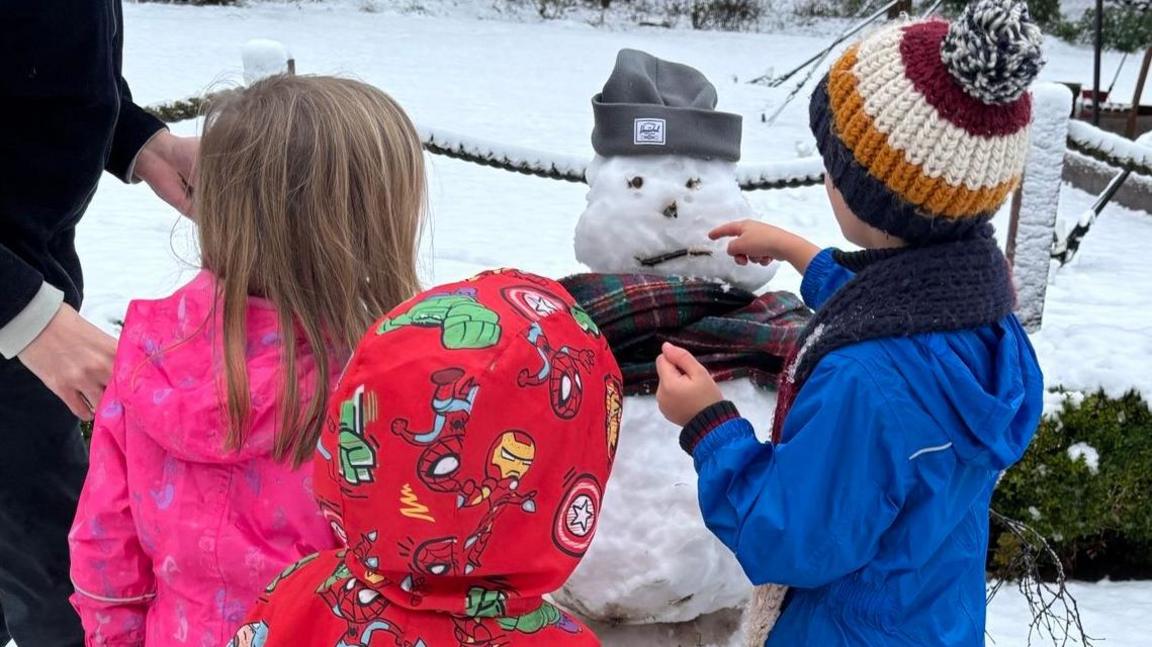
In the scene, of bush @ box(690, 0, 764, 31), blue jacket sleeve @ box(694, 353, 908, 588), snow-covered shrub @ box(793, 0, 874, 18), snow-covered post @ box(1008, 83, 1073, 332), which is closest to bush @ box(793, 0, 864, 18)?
snow-covered shrub @ box(793, 0, 874, 18)

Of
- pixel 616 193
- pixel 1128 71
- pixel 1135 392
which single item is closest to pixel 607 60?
pixel 1128 71

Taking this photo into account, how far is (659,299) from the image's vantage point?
201 cm

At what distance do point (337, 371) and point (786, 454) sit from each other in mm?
658

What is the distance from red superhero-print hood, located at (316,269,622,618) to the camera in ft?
3.42

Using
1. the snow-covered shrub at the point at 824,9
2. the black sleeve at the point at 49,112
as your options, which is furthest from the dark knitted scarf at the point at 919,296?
the snow-covered shrub at the point at 824,9

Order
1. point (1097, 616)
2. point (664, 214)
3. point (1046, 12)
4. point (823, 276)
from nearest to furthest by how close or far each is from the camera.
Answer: point (823, 276)
point (664, 214)
point (1097, 616)
point (1046, 12)

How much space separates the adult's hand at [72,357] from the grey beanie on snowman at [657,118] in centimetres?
103

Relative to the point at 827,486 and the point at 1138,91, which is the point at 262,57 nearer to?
the point at 827,486

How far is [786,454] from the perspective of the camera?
4.58ft

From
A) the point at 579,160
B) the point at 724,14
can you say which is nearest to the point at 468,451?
the point at 579,160

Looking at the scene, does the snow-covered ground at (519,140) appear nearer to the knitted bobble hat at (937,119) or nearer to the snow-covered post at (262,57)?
the snow-covered post at (262,57)

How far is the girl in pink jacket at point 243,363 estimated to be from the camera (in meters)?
1.43

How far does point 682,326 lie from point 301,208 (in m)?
0.83

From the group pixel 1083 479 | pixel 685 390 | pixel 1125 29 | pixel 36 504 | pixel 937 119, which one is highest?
pixel 937 119
